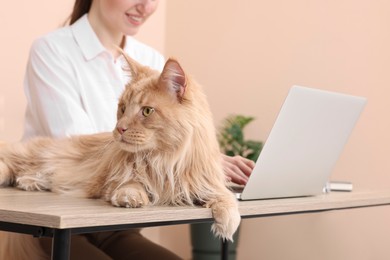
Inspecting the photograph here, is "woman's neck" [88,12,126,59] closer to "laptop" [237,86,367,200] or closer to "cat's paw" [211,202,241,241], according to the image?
"laptop" [237,86,367,200]

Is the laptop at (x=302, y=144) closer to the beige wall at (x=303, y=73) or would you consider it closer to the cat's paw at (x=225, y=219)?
the cat's paw at (x=225, y=219)

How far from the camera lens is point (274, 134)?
1.55 m

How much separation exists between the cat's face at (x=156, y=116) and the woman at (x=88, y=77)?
70cm

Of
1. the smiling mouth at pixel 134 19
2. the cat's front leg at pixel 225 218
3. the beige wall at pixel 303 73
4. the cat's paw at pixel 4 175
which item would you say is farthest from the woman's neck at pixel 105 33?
the beige wall at pixel 303 73

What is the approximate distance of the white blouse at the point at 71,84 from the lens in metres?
2.14

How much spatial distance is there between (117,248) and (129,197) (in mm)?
825

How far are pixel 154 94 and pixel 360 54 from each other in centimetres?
234

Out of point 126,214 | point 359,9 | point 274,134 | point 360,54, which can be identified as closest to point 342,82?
point 360,54

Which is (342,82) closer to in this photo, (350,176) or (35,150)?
(350,176)

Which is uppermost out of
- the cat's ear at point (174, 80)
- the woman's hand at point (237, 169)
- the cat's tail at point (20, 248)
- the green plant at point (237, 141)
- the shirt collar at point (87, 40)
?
the shirt collar at point (87, 40)

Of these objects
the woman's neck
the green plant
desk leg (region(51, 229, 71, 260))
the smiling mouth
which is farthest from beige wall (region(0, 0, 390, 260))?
desk leg (region(51, 229, 71, 260))

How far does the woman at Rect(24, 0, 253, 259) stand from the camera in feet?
6.93

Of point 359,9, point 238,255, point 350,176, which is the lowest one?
point 238,255

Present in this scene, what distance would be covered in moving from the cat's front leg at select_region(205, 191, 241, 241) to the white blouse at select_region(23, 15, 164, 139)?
2.90 feet
